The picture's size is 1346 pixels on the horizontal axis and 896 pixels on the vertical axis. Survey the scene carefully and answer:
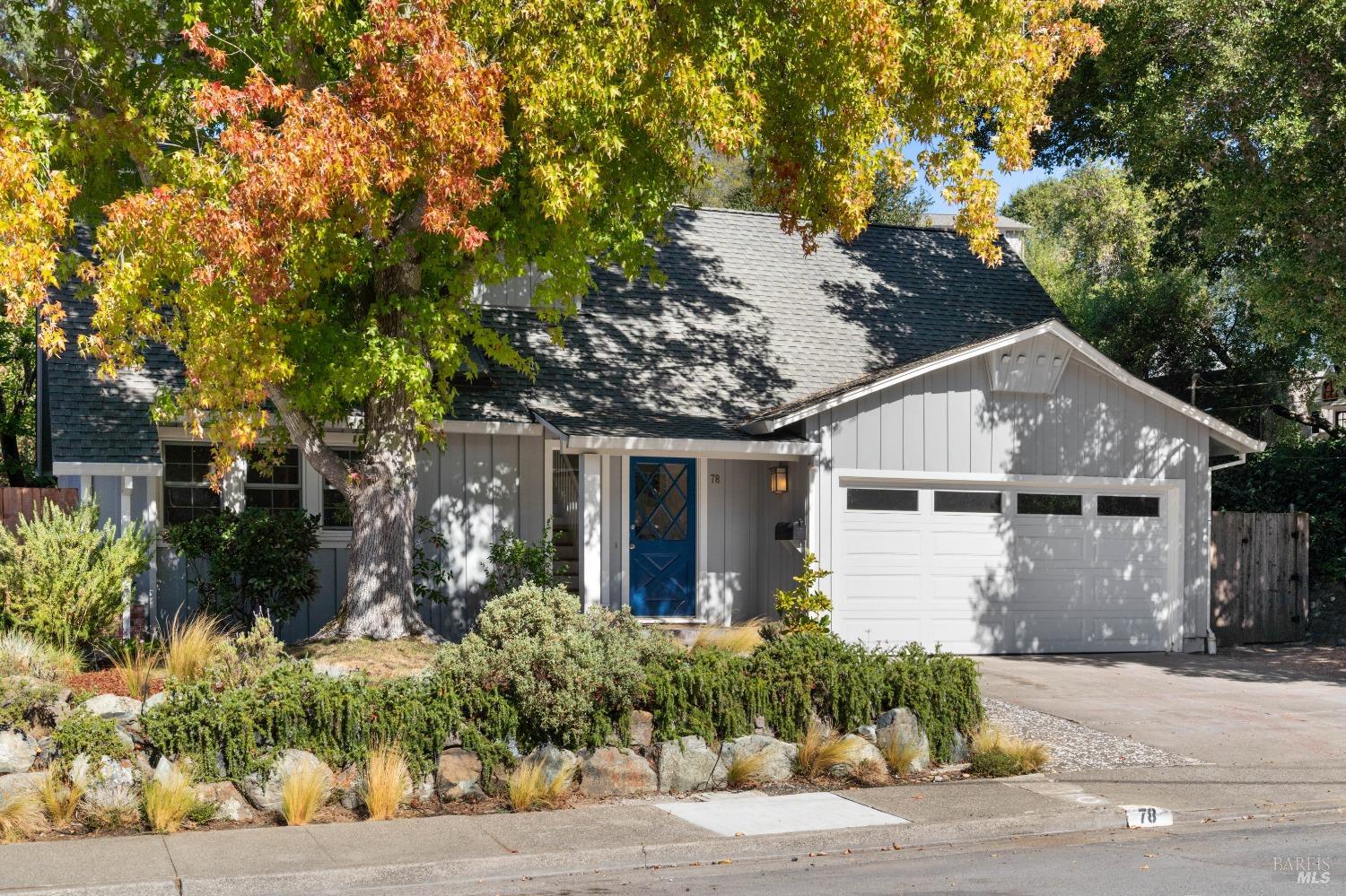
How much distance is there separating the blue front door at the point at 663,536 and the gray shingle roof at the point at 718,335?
80cm

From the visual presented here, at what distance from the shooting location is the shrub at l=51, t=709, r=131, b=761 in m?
8.47

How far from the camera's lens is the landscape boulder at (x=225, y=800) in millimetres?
8641

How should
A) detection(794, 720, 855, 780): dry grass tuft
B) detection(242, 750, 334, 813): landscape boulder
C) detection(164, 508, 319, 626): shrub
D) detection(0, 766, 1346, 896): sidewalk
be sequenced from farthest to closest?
detection(164, 508, 319, 626): shrub → detection(794, 720, 855, 780): dry grass tuft → detection(242, 750, 334, 813): landscape boulder → detection(0, 766, 1346, 896): sidewalk

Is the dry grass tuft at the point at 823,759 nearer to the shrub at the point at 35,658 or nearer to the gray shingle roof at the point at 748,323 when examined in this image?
the gray shingle roof at the point at 748,323

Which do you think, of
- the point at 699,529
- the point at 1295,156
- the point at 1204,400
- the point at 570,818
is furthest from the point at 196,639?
the point at 1204,400

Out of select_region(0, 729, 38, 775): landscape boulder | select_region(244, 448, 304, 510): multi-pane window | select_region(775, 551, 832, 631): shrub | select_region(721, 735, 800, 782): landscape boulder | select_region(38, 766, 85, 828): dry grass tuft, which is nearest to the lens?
select_region(38, 766, 85, 828): dry grass tuft

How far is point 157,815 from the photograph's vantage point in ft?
27.2

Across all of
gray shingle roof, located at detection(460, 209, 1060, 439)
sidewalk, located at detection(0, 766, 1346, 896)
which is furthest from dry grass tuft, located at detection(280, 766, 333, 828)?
gray shingle roof, located at detection(460, 209, 1060, 439)

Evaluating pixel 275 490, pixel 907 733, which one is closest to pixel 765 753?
pixel 907 733

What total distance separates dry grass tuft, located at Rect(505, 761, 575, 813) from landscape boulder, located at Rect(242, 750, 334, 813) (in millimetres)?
1297

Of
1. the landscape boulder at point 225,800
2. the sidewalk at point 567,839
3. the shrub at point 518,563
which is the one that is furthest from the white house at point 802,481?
the landscape boulder at point 225,800

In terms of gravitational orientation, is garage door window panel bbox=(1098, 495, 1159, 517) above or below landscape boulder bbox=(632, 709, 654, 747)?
above

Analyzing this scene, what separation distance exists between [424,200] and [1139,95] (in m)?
10.8

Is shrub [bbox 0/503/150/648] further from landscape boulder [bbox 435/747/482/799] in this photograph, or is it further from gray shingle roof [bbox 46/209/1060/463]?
landscape boulder [bbox 435/747/482/799]
